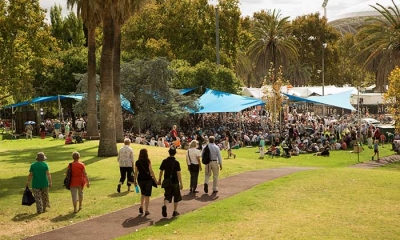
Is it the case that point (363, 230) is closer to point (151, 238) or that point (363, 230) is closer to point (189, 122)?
point (151, 238)

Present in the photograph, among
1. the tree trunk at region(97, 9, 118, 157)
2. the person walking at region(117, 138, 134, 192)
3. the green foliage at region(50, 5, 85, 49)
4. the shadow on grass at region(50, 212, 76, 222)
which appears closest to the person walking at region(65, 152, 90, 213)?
the shadow on grass at region(50, 212, 76, 222)

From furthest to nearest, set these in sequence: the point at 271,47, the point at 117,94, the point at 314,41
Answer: the point at 314,41 → the point at 271,47 → the point at 117,94

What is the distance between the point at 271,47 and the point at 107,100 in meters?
43.2

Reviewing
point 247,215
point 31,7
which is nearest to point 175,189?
point 247,215

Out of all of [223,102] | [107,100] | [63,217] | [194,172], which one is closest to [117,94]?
[107,100]

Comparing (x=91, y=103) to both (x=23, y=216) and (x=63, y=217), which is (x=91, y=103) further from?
(x=63, y=217)

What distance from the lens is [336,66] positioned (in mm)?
83938

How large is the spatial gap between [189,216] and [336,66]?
7662 centimetres

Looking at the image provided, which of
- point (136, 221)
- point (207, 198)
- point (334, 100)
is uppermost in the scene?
point (334, 100)

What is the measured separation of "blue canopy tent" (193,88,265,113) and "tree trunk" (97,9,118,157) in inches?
486

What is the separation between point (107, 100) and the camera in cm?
2247

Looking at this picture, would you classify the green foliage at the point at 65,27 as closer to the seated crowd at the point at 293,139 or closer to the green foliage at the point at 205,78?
the green foliage at the point at 205,78

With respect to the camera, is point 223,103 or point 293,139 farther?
point 223,103

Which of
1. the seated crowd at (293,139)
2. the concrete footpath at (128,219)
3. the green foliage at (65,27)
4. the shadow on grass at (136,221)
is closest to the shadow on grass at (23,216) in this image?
the concrete footpath at (128,219)
